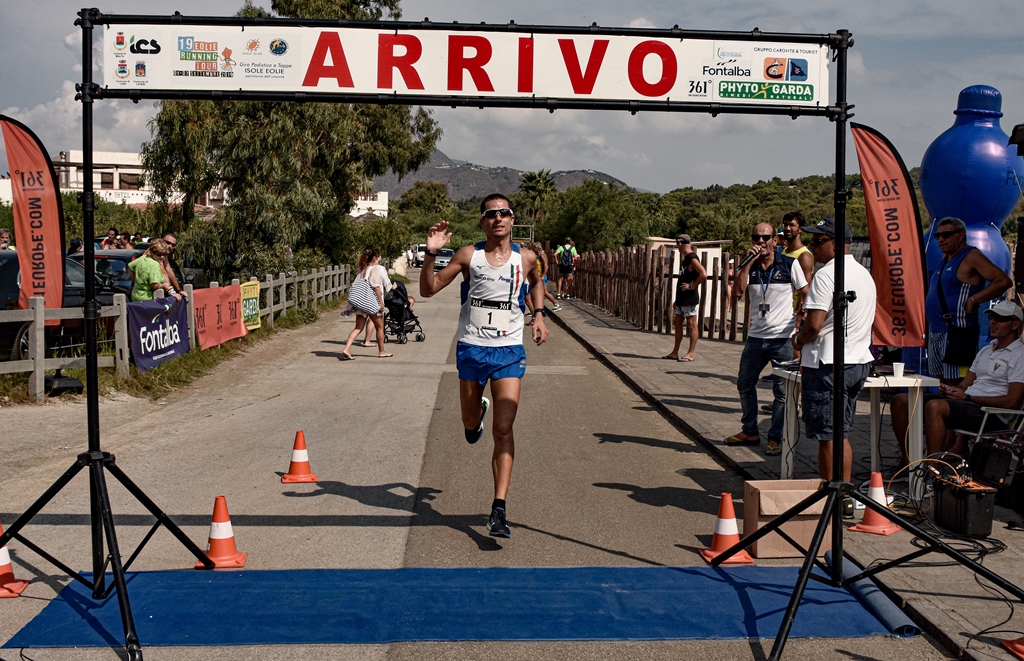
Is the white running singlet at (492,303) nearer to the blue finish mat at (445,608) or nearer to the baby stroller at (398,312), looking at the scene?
the blue finish mat at (445,608)

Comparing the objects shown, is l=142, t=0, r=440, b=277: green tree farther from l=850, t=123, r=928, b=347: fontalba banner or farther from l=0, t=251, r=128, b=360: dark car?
l=850, t=123, r=928, b=347: fontalba banner

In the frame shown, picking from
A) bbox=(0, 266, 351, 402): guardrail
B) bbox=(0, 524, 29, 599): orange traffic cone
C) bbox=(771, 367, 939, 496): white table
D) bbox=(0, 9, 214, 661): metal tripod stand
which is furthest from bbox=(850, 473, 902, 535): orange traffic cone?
bbox=(0, 266, 351, 402): guardrail

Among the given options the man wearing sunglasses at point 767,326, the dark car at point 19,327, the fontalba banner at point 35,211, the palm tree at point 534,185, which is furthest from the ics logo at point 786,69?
the palm tree at point 534,185

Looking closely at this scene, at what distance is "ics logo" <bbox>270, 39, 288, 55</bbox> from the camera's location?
5371mm

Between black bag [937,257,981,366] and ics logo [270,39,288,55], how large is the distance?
5.80m

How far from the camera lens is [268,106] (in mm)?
28562

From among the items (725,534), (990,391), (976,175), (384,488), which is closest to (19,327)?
(384,488)

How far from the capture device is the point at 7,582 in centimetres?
505

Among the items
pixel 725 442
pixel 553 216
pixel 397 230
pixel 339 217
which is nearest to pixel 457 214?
pixel 553 216

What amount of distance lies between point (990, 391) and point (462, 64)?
4574 mm

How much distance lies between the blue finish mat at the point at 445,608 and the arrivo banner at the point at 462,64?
2.77m

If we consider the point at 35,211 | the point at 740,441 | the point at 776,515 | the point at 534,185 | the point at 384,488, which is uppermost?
the point at 534,185

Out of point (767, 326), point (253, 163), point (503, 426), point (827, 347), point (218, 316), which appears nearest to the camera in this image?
point (503, 426)

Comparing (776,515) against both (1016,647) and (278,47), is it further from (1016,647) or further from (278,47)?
(278,47)
